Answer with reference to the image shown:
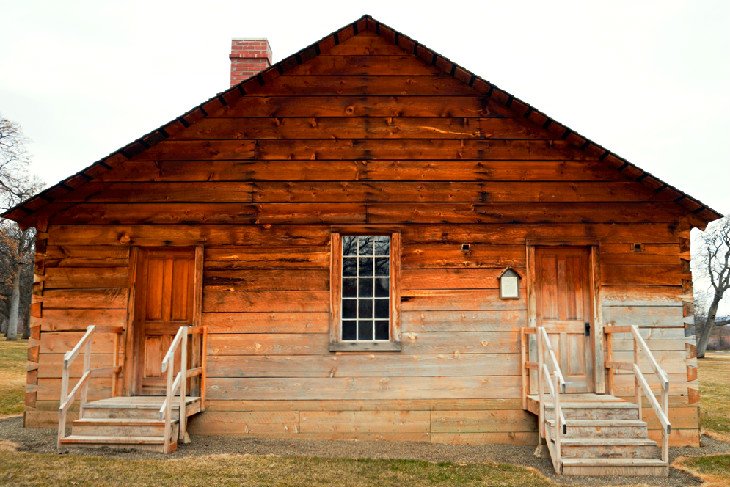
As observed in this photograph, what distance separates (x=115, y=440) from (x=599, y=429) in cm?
595

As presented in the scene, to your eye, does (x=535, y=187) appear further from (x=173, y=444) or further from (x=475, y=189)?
(x=173, y=444)

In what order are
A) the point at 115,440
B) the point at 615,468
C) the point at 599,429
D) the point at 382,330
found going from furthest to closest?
the point at 382,330 < the point at 115,440 < the point at 599,429 < the point at 615,468

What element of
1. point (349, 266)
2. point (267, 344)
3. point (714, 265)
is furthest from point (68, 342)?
point (714, 265)

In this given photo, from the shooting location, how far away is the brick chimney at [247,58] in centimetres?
1200

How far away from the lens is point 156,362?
10.0 metres

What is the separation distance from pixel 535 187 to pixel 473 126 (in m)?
1.29

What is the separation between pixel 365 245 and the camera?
997 cm

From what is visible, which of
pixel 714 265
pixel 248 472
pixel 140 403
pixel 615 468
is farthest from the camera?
pixel 714 265

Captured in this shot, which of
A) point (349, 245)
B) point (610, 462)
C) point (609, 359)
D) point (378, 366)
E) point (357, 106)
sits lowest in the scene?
point (610, 462)

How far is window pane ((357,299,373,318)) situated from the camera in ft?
32.4

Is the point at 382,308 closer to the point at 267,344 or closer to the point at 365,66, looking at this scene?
the point at 267,344

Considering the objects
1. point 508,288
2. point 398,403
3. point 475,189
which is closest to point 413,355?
point 398,403

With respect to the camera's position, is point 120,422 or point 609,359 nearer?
point 120,422

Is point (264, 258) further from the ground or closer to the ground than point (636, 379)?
further from the ground
